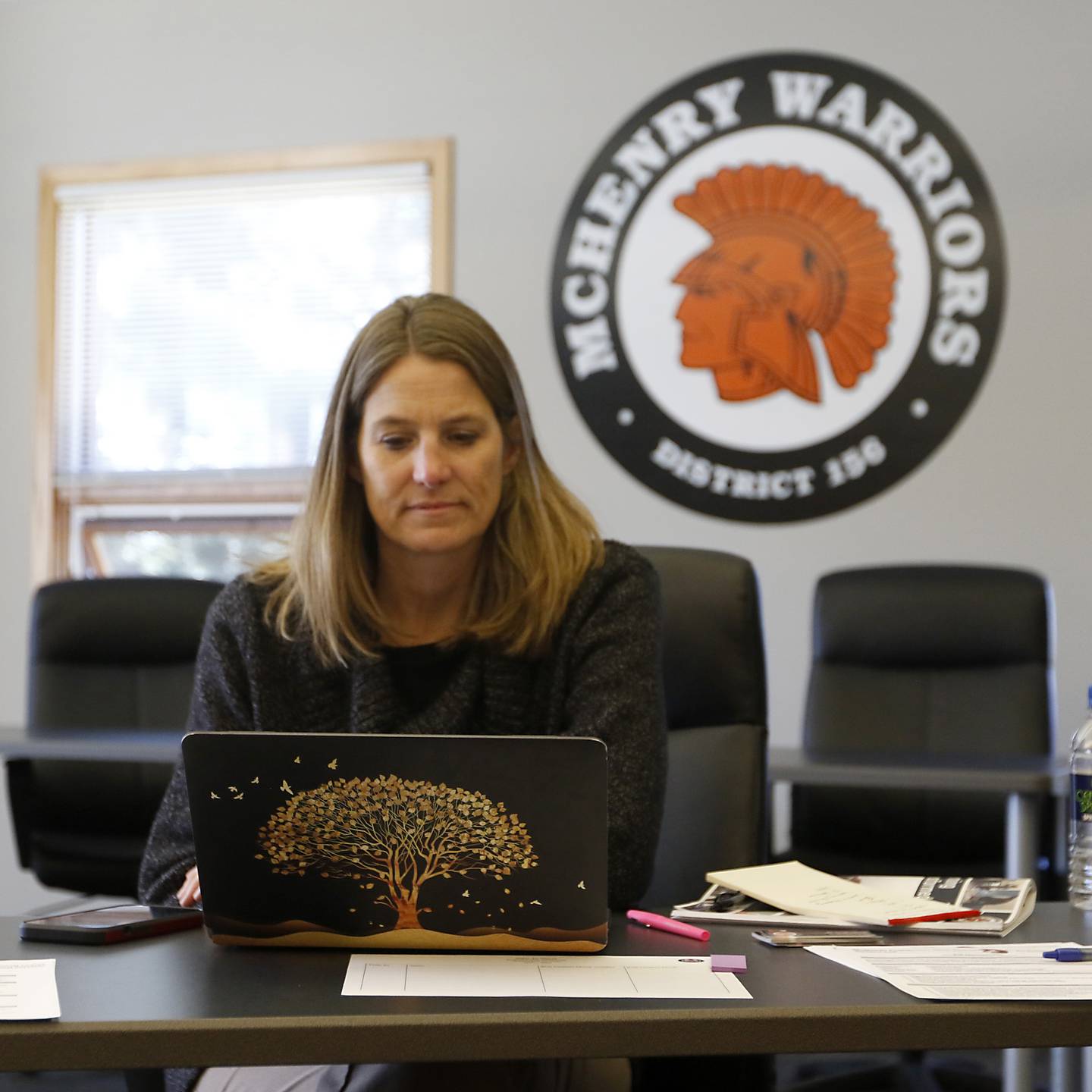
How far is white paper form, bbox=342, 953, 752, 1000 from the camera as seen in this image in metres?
0.86

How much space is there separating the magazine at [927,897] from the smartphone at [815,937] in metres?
0.02

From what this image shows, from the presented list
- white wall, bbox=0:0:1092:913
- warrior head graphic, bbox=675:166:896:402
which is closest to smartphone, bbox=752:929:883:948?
white wall, bbox=0:0:1092:913

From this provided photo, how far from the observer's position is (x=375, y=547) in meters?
1.66

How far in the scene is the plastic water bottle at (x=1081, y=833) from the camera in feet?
4.03

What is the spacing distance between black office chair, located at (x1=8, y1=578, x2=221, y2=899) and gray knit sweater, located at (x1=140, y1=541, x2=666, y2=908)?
1266mm

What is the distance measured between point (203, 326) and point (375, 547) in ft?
7.73

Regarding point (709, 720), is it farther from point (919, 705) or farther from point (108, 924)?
point (919, 705)

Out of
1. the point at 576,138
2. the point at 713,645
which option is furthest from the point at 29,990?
the point at 576,138

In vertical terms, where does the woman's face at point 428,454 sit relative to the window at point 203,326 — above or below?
below

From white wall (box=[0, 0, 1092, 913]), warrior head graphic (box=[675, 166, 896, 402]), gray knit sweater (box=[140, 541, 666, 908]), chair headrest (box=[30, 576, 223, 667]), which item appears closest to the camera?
gray knit sweater (box=[140, 541, 666, 908])

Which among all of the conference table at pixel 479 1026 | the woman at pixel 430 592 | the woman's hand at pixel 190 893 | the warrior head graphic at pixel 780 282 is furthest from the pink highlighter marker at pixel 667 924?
the warrior head graphic at pixel 780 282

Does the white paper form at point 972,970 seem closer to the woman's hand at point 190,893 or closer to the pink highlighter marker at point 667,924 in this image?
the pink highlighter marker at point 667,924

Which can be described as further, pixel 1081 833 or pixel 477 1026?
pixel 1081 833

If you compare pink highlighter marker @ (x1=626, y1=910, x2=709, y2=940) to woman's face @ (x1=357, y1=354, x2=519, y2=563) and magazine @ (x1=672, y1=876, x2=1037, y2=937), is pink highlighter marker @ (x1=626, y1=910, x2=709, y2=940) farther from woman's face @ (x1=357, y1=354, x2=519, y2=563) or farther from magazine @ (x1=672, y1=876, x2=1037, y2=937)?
woman's face @ (x1=357, y1=354, x2=519, y2=563)
